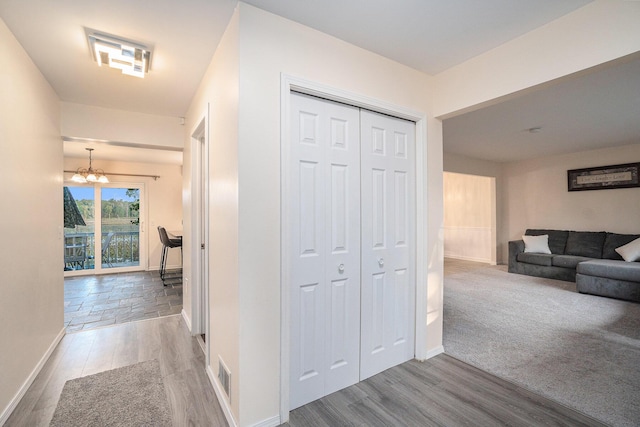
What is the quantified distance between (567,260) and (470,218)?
251 cm

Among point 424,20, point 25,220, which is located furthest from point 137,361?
point 424,20

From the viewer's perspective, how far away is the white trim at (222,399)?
66.9 inches

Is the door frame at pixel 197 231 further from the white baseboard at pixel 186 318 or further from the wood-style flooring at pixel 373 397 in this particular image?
the wood-style flooring at pixel 373 397

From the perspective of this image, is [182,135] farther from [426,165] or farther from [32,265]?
[426,165]

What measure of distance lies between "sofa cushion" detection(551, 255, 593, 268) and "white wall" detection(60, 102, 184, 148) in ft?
21.9

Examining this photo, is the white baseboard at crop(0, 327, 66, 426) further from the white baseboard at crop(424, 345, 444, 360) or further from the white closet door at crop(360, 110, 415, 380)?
the white baseboard at crop(424, 345, 444, 360)

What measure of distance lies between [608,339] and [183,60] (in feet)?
15.5

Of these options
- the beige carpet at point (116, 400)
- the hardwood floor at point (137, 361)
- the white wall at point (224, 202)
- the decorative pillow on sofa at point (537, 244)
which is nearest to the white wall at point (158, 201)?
the hardwood floor at point (137, 361)

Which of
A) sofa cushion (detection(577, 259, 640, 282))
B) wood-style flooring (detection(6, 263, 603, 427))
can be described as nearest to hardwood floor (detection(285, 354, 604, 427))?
wood-style flooring (detection(6, 263, 603, 427))

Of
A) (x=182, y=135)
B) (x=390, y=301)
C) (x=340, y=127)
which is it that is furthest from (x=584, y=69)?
(x=182, y=135)

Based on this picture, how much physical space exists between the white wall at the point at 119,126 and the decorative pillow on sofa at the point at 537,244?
6.71 meters

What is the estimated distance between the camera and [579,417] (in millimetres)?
1771

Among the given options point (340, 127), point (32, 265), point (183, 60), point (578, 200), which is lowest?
point (32, 265)

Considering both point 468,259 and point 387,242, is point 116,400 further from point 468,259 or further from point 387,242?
point 468,259
